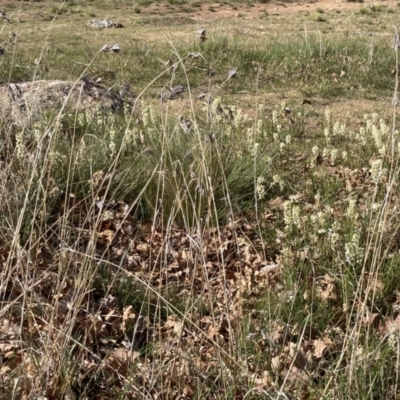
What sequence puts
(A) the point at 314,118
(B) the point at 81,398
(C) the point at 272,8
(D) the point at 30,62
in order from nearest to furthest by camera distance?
(B) the point at 81,398, (A) the point at 314,118, (D) the point at 30,62, (C) the point at 272,8

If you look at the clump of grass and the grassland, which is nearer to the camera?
the grassland

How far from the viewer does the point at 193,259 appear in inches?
119

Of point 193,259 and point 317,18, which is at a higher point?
point 193,259

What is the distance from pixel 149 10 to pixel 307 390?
984 inches

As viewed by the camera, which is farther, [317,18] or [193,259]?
[317,18]

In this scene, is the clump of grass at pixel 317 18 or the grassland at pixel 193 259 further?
the clump of grass at pixel 317 18

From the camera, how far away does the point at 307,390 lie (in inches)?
89.0

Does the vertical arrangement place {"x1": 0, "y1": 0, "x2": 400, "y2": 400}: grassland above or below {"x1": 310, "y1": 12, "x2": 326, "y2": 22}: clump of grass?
above

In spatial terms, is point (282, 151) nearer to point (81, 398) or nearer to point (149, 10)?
point (81, 398)

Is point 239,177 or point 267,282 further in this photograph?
point 239,177

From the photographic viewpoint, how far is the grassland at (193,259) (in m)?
2.20

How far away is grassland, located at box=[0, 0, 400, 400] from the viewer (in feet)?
7.23

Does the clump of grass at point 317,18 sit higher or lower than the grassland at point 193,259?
lower

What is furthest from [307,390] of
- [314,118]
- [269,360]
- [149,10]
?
[149,10]
